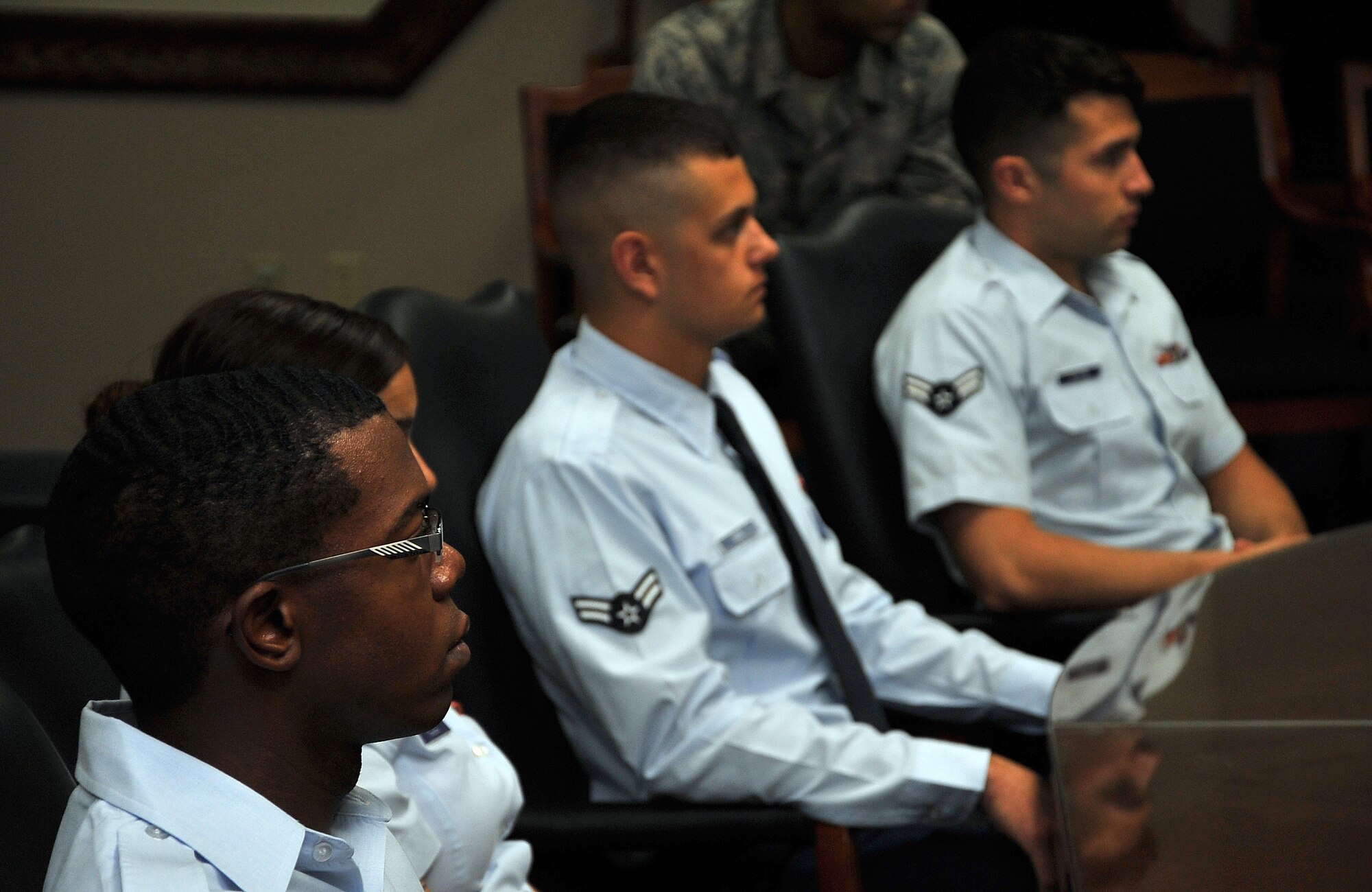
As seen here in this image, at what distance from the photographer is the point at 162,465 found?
0.64 m

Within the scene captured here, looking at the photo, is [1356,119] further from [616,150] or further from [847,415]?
[616,150]

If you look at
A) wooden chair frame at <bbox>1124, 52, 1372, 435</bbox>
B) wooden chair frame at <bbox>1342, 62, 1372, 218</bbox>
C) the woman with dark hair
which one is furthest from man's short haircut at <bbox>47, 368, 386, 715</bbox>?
wooden chair frame at <bbox>1342, 62, 1372, 218</bbox>

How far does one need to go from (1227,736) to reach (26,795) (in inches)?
30.6

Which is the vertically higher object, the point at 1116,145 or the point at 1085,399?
the point at 1116,145

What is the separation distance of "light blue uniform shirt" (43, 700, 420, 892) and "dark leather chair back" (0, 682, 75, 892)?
0.06m

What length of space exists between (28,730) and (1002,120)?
1.49 metres

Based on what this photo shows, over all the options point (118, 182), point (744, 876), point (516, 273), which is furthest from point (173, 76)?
point (744, 876)

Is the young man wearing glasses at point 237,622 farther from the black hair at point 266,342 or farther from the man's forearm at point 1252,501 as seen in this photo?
the man's forearm at point 1252,501

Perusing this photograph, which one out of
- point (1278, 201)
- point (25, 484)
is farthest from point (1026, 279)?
point (1278, 201)

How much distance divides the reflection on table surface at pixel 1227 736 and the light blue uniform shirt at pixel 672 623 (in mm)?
182

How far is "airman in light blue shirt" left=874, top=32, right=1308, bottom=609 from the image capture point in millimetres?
1635

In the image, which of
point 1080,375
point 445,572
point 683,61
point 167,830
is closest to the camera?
point 167,830

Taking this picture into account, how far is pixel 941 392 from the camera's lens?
1688 millimetres

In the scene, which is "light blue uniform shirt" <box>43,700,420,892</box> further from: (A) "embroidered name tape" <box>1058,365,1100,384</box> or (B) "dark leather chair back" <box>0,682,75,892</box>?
(A) "embroidered name tape" <box>1058,365,1100,384</box>
